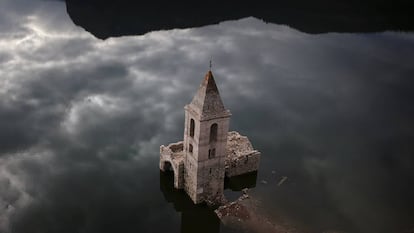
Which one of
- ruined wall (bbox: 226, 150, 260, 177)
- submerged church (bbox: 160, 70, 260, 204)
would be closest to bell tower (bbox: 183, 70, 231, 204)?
submerged church (bbox: 160, 70, 260, 204)

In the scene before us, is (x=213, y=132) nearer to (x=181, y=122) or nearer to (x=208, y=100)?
(x=208, y=100)

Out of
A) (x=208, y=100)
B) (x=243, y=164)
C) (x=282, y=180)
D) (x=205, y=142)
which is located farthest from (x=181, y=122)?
(x=208, y=100)

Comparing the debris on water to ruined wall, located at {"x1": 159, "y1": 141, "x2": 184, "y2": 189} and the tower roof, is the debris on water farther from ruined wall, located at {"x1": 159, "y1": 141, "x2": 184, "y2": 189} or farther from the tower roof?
the tower roof

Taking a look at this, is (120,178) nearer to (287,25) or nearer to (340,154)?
(340,154)

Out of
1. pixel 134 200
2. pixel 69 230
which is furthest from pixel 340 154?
pixel 69 230

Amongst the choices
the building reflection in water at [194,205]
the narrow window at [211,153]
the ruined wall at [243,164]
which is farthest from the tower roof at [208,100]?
the building reflection in water at [194,205]
